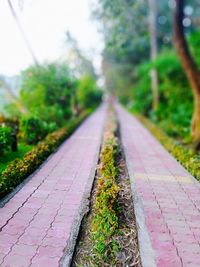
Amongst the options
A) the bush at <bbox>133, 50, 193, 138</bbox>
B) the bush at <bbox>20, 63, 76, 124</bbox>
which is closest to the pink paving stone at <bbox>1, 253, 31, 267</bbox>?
the bush at <bbox>20, 63, 76, 124</bbox>

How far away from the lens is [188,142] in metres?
10.4

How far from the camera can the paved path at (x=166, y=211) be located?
3.15 m

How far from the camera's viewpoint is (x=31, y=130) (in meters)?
9.70

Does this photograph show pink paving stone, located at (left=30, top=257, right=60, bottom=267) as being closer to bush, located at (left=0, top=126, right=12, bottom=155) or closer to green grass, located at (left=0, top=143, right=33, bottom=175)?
green grass, located at (left=0, top=143, right=33, bottom=175)

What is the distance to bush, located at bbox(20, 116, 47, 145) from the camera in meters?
9.60

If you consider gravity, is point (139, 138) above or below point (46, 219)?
below

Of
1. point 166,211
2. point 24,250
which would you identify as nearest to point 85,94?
point 166,211

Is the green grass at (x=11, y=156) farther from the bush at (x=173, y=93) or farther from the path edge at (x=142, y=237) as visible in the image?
the bush at (x=173, y=93)

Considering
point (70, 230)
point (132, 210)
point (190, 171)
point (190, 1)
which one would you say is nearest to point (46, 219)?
point (70, 230)

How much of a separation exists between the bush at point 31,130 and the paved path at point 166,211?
352 cm

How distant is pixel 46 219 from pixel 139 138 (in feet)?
25.0

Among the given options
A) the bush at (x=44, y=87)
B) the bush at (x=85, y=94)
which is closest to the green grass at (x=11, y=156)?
the bush at (x=44, y=87)

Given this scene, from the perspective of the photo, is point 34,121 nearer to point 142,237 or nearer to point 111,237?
point 111,237

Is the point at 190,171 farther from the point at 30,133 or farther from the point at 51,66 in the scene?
the point at 51,66
